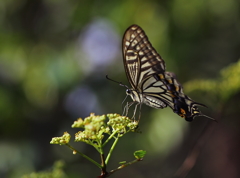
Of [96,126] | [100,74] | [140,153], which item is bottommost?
[100,74]

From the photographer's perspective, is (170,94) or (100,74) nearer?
(170,94)

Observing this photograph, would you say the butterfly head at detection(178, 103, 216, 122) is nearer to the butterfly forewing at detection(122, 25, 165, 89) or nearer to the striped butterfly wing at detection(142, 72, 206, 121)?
the striped butterfly wing at detection(142, 72, 206, 121)

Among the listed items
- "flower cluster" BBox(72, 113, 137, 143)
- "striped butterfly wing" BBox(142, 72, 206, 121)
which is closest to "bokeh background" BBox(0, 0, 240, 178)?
"striped butterfly wing" BBox(142, 72, 206, 121)

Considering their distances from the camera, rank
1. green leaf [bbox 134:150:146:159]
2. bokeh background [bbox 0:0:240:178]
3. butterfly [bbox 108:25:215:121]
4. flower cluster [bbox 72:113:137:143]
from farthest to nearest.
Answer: bokeh background [bbox 0:0:240:178], butterfly [bbox 108:25:215:121], green leaf [bbox 134:150:146:159], flower cluster [bbox 72:113:137:143]

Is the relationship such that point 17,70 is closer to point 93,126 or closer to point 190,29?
point 190,29

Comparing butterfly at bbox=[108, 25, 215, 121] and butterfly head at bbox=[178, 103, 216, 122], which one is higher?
butterfly at bbox=[108, 25, 215, 121]

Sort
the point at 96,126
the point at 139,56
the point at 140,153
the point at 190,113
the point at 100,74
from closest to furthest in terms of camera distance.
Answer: the point at 96,126
the point at 140,153
the point at 190,113
the point at 139,56
the point at 100,74

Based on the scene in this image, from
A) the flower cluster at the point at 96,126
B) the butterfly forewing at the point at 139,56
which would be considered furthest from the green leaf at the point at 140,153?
the butterfly forewing at the point at 139,56

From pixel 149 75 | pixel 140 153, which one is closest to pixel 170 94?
pixel 149 75

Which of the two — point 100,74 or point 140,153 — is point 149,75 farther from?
point 100,74
